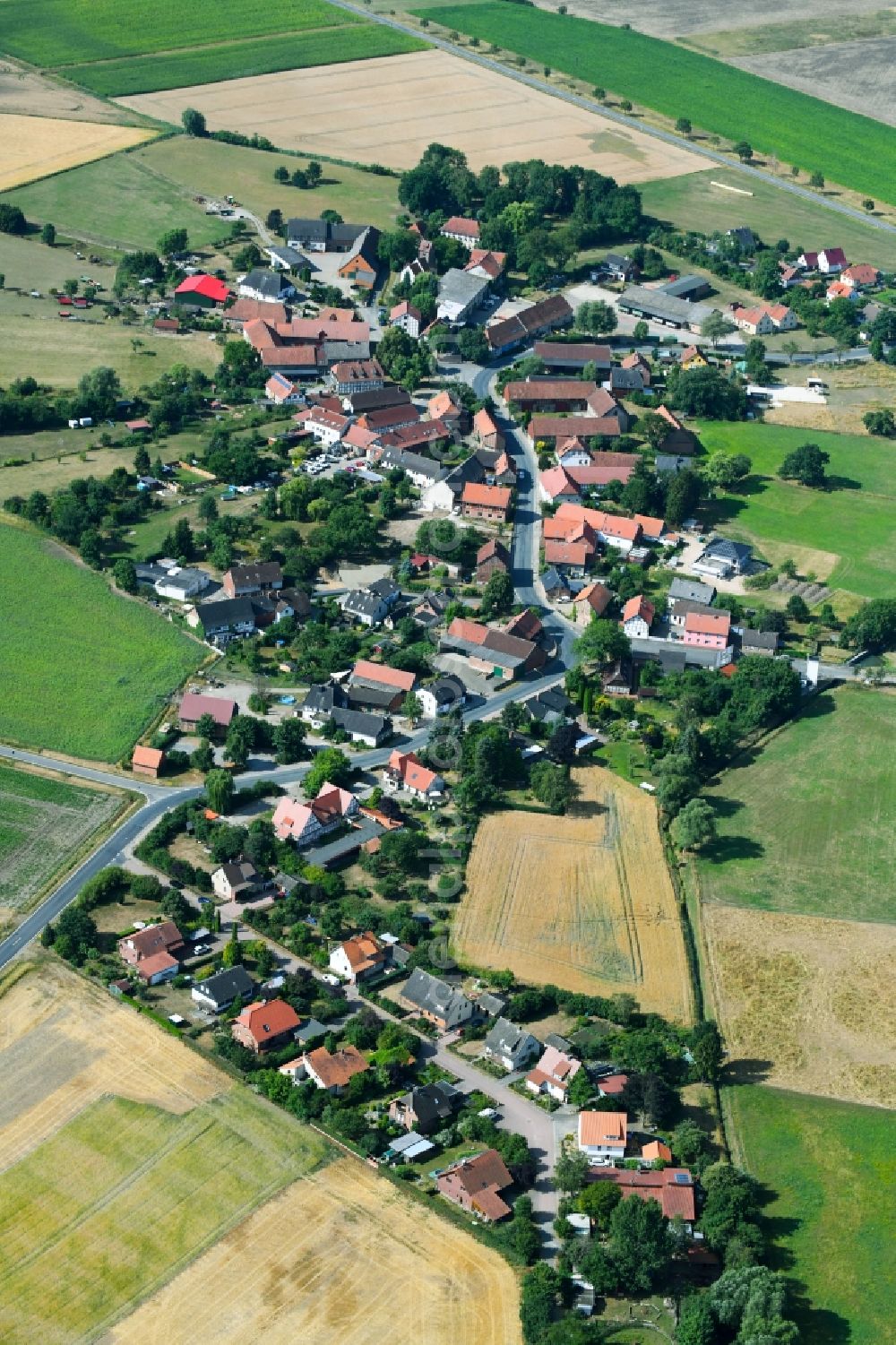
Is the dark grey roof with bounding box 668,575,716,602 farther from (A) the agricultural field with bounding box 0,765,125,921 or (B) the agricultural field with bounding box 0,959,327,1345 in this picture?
(B) the agricultural field with bounding box 0,959,327,1345

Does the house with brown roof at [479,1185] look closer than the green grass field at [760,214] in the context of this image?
Yes

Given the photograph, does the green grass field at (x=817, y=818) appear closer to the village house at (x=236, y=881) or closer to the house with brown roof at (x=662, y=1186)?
the house with brown roof at (x=662, y=1186)

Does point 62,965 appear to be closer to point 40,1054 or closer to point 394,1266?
point 40,1054

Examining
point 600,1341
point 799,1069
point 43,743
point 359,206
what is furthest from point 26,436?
point 600,1341

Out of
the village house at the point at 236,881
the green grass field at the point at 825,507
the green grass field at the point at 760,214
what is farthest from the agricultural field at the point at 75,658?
the green grass field at the point at 760,214

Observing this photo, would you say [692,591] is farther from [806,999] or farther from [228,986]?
[228,986]

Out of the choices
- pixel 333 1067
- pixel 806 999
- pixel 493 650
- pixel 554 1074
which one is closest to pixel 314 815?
pixel 333 1067
